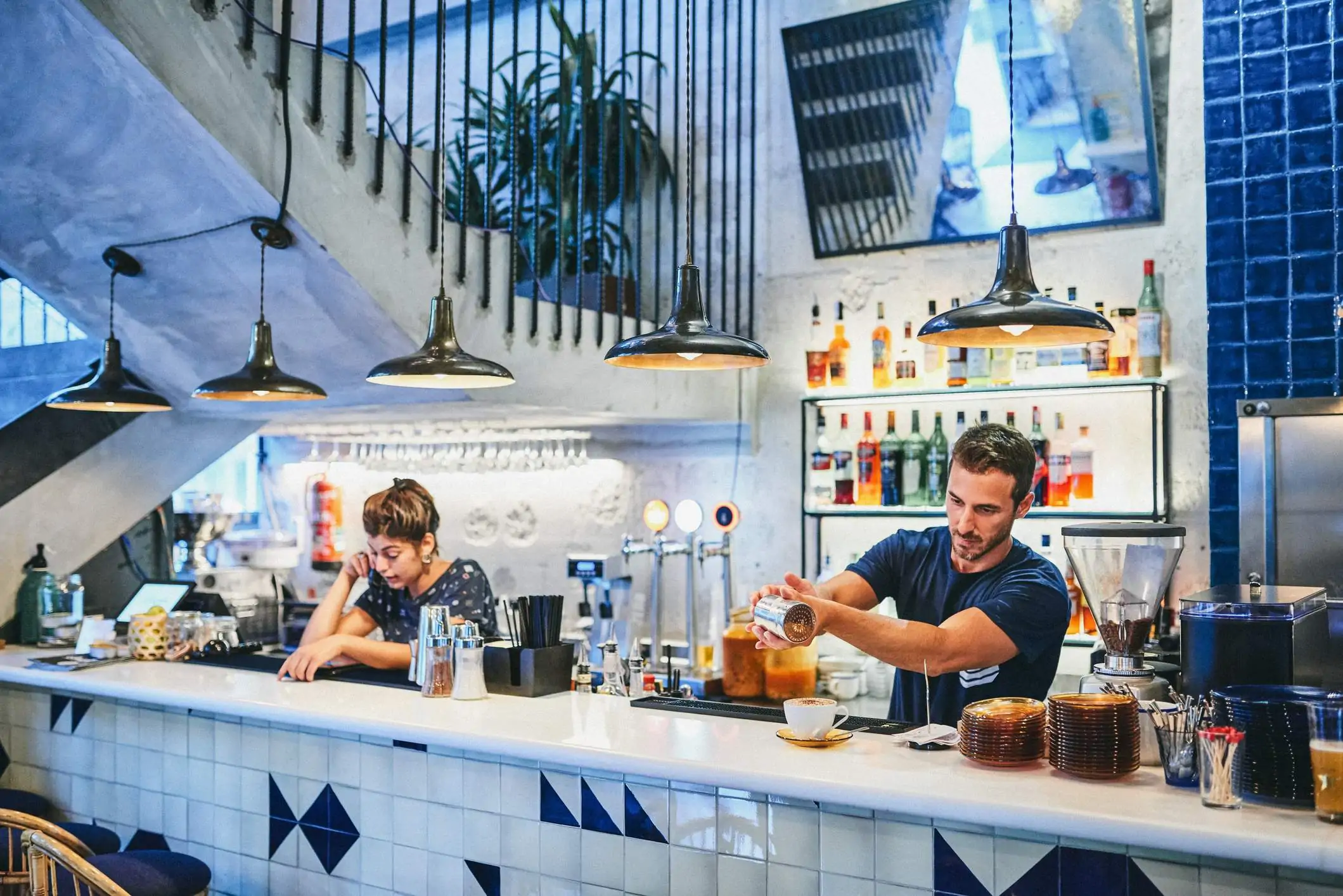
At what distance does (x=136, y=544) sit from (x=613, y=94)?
2.88 metres

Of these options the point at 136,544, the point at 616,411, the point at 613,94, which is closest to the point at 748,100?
the point at 613,94

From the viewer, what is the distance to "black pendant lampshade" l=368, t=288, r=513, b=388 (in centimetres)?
266

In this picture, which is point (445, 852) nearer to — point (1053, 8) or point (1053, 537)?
point (1053, 537)

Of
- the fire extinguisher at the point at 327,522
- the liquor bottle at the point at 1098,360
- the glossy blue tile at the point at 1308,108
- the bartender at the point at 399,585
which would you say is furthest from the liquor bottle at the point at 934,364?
the fire extinguisher at the point at 327,522

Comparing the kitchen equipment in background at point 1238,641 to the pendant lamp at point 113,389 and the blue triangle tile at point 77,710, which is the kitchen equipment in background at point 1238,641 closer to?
the pendant lamp at point 113,389

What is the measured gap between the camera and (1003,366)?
4.10 m

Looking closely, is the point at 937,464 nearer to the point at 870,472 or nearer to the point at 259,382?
the point at 870,472

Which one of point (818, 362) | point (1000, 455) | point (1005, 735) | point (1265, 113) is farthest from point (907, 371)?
point (1005, 735)

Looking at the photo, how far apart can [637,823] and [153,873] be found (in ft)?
3.72

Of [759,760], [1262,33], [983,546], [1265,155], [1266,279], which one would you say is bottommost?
[759,760]

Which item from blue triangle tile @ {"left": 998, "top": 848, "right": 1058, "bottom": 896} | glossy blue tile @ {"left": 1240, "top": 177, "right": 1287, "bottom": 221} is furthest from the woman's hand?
glossy blue tile @ {"left": 1240, "top": 177, "right": 1287, "bottom": 221}

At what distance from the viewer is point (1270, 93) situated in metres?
3.74

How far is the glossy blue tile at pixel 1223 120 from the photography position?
3793 millimetres

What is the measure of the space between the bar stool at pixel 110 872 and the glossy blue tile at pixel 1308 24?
13.4 feet
